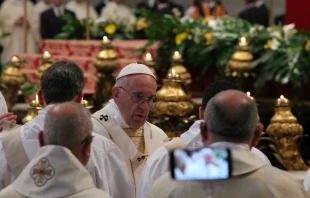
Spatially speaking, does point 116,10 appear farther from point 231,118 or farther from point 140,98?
point 231,118

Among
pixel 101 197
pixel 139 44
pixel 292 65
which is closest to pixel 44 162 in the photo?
pixel 101 197

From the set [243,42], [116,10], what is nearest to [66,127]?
[243,42]

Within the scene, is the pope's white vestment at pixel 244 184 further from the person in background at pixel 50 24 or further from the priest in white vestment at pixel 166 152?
the person in background at pixel 50 24

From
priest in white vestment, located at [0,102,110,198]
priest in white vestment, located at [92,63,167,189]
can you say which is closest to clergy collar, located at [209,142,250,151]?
priest in white vestment, located at [0,102,110,198]

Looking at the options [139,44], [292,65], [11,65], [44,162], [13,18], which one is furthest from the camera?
[13,18]

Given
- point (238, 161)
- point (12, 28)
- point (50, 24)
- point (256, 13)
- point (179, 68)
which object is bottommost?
point (12, 28)

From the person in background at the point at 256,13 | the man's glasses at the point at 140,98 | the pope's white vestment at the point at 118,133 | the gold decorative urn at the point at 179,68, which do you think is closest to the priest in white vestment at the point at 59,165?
the man's glasses at the point at 140,98

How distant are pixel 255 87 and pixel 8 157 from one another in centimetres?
566

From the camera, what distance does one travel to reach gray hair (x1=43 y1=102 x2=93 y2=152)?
473 cm

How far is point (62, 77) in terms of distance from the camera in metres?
5.95

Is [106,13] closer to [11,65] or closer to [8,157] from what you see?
[11,65]

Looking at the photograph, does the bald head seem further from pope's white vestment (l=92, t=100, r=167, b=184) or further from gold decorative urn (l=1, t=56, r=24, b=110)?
gold decorative urn (l=1, t=56, r=24, b=110)

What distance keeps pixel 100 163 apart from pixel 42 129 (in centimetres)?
45

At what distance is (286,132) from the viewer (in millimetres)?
9789
